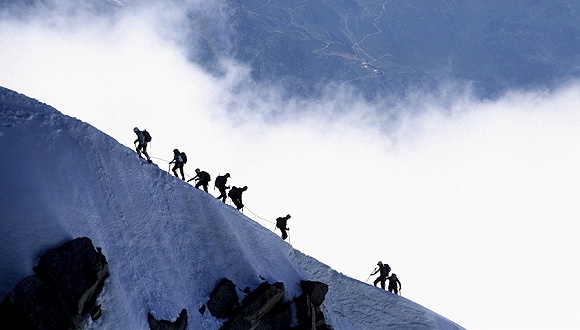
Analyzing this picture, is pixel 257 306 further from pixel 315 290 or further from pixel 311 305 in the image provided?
pixel 315 290

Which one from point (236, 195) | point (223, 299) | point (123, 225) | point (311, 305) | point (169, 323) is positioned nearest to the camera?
point (169, 323)

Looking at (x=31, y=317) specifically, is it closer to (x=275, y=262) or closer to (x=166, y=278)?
(x=166, y=278)

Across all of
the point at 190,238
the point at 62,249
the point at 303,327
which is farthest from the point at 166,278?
the point at 303,327

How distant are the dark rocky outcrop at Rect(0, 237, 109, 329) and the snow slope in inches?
24.4

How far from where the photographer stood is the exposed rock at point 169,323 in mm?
21844

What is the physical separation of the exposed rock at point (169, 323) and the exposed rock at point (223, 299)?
1.55 meters

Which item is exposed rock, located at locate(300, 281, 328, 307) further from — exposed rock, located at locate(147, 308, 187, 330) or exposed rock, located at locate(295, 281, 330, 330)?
Result: exposed rock, located at locate(147, 308, 187, 330)

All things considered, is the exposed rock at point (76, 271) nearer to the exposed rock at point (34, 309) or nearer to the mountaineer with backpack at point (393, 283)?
the exposed rock at point (34, 309)

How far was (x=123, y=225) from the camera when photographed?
24.5 meters

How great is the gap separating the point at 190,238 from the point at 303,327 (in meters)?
7.11

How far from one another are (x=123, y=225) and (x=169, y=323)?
16.5ft

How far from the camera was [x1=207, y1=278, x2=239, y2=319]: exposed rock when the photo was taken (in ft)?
80.8

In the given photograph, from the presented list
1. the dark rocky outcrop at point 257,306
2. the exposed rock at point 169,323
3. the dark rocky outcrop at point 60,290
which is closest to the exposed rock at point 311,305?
the dark rocky outcrop at point 257,306

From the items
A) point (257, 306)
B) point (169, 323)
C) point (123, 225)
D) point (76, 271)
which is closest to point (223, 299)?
point (257, 306)
